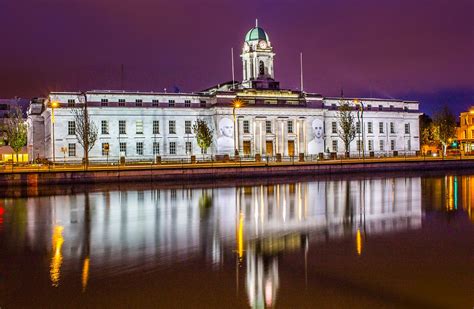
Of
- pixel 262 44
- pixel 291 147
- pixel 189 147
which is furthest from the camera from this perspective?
pixel 262 44

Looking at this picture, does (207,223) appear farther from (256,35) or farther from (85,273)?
(256,35)

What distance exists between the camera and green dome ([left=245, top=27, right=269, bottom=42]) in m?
88.1

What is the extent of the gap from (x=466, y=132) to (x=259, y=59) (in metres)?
51.3

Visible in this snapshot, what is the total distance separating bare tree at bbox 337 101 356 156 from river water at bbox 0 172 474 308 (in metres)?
47.0

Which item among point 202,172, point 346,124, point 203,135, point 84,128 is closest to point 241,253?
point 202,172

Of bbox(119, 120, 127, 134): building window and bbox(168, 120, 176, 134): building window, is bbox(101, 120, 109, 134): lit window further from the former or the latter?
bbox(168, 120, 176, 134): building window

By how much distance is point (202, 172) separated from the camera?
5194 centimetres

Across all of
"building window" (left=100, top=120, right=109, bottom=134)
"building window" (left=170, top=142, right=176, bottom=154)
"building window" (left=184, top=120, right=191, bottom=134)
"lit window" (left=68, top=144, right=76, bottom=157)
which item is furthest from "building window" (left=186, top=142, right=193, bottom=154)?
"lit window" (left=68, top=144, right=76, bottom=157)

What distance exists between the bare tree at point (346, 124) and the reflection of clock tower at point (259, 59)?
11008 millimetres

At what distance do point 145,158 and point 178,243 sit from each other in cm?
5908

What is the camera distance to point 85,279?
561 inches

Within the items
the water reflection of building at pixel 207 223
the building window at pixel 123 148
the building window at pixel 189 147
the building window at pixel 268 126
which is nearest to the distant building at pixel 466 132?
the building window at pixel 268 126

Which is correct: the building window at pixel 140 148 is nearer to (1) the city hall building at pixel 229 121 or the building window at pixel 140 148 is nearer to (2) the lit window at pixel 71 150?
(1) the city hall building at pixel 229 121

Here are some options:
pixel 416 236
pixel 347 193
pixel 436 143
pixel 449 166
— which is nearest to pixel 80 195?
pixel 347 193
